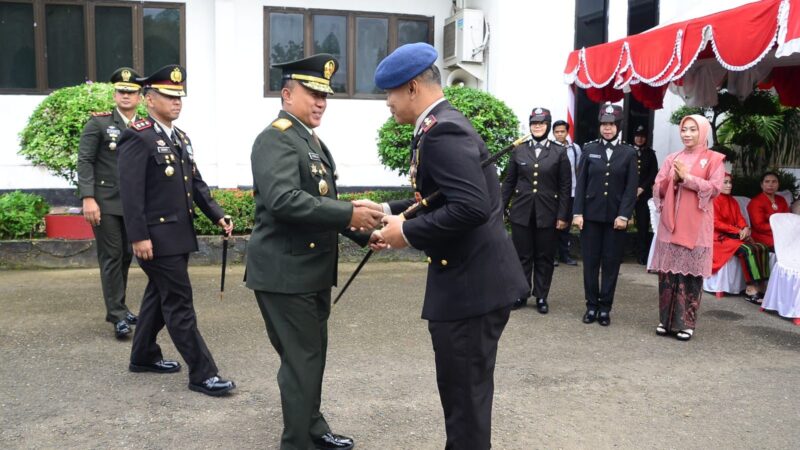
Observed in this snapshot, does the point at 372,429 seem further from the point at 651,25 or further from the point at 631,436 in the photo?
the point at 651,25

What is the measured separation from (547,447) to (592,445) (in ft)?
0.84

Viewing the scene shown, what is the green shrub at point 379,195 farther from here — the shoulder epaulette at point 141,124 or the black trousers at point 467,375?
the black trousers at point 467,375

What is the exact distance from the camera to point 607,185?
6371 mm

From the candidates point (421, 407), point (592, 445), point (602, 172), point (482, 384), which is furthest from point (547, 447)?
point (602, 172)

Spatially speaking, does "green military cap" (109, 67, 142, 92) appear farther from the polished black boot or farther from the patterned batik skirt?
the patterned batik skirt

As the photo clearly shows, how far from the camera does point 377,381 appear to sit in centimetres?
468

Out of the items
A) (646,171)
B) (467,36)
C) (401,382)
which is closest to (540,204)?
(401,382)

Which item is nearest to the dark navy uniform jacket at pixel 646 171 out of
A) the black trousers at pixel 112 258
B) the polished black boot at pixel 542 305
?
the polished black boot at pixel 542 305

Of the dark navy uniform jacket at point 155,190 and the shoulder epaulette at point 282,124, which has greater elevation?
the shoulder epaulette at point 282,124

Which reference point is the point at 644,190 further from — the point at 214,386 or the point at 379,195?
the point at 214,386

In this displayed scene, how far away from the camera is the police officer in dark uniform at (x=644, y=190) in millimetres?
9219

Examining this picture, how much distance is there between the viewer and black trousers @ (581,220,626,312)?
635cm

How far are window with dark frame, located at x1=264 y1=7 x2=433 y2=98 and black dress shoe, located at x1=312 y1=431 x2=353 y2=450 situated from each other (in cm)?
852

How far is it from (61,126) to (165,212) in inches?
162
